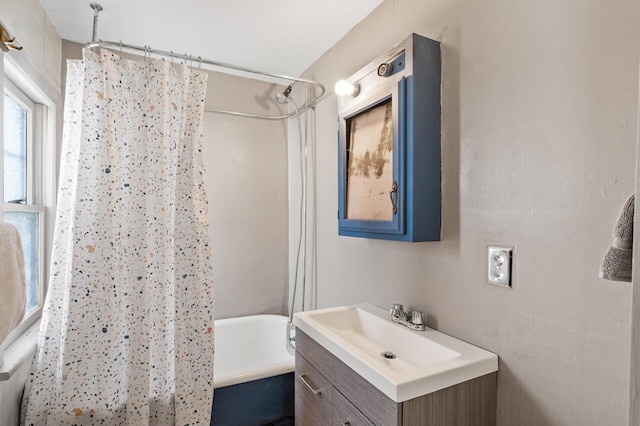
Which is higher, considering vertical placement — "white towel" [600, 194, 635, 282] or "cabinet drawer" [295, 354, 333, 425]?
"white towel" [600, 194, 635, 282]

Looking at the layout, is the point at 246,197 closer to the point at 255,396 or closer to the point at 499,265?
the point at 255,396

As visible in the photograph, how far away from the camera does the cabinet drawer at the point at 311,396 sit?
1.36 m

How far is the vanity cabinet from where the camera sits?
1.00 m

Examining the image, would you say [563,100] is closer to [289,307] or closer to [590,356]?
[590,356]

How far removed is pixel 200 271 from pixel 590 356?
152 cm

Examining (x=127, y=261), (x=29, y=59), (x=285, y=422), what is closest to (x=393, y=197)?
(x=127, y=261)

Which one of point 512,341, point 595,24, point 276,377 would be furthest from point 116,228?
point 595,24

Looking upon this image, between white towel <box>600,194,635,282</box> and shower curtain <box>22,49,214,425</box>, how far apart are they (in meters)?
1.52

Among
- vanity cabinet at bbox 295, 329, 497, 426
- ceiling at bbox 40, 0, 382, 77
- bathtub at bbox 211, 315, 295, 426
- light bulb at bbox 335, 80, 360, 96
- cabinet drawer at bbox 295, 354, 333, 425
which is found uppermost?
ceiling at bbox 40, 0, 382, 77

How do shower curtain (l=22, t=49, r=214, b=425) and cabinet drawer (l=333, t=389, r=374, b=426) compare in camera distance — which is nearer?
cabinet drawer (l=333, t=389, r=374, b=426)

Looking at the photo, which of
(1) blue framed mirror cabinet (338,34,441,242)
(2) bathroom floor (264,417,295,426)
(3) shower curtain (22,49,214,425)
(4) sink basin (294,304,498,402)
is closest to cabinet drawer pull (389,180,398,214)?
(1) blue framed mirror cabinet (338,34,441,242)

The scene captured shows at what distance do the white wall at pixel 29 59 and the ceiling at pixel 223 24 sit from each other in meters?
0.11

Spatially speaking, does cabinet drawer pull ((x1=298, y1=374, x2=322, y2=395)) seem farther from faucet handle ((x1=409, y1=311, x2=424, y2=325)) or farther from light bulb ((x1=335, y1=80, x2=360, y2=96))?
light bulb ((x1=335, y1=80, x2=360, y2=96))

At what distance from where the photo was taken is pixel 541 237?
1018 millimetres
